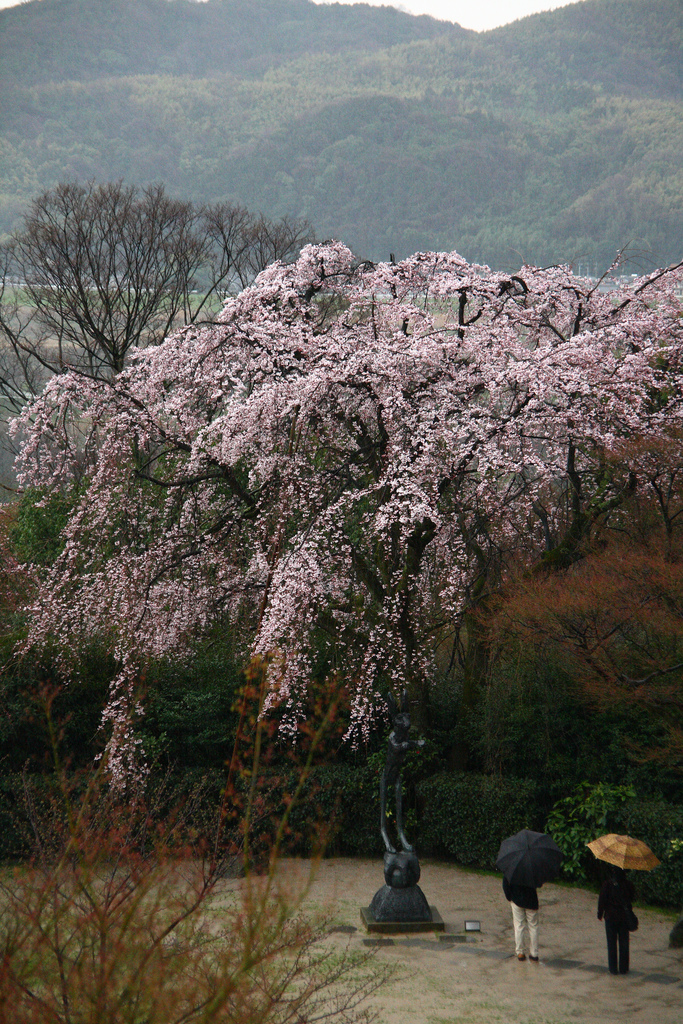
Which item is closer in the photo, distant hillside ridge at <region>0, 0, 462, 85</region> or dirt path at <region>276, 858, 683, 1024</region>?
dirt path at <region>276, 858, 683, 1024</region>

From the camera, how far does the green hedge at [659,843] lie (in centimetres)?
741

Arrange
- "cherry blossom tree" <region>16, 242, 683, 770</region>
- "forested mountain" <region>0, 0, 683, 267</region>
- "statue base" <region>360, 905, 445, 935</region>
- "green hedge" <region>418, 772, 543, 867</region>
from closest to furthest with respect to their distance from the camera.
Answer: "statue base" <region>360, 905, 445, 935</region>
"cherry blossom tree" <region>16, 242, 683, 770</region>
"green hedge" <region>418, 772, 543, 867</region>
"forested mountain" <region>0, 0, 683, 267</region>

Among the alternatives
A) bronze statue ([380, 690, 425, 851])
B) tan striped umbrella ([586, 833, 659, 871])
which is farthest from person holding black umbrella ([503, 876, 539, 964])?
bronze statue ([380, 690, 425, 851])

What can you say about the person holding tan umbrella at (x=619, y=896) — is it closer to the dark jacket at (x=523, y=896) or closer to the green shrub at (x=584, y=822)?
the dark jacket at (x=523, y=896)

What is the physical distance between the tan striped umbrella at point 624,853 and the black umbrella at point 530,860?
0.35m

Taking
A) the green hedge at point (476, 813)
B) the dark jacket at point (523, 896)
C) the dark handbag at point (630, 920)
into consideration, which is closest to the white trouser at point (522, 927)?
the dark jacket at point (523, 896)

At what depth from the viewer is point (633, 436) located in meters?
8.14

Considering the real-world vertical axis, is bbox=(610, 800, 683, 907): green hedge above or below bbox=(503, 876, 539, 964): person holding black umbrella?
above

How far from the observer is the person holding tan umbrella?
5.93 metres

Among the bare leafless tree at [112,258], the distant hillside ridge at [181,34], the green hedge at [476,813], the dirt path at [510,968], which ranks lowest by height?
the dirt path at [510,968]

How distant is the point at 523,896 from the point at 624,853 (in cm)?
84

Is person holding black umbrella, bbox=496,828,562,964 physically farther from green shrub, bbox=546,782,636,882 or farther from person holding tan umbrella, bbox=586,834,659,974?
green shrub, bbox=546,782,636,882

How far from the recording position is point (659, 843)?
294 inches

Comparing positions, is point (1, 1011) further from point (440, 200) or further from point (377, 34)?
point (377, 34)
